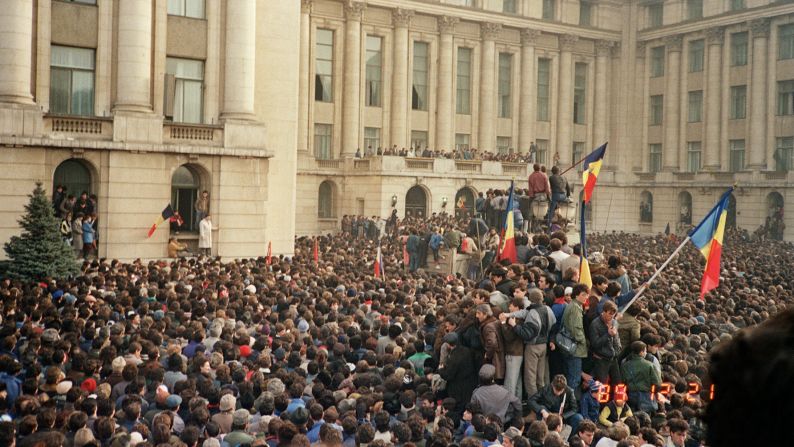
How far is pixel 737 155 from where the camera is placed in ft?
232

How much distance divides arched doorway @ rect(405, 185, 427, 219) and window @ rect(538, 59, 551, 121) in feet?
56.4

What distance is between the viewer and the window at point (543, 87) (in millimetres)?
74688

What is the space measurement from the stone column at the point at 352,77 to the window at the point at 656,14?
2794 cm

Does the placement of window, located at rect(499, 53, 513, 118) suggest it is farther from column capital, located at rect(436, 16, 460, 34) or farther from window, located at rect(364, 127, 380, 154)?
window, located at rect(364, 127, 380, 154)

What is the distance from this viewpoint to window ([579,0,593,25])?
7669 cm

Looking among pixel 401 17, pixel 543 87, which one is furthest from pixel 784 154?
pixel 401 17

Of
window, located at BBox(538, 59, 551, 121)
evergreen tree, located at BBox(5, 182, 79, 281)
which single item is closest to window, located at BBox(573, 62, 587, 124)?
window, located at BBox(538, 59, 551, 121)

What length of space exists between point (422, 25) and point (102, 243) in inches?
1624

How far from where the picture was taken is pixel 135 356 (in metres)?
13.8

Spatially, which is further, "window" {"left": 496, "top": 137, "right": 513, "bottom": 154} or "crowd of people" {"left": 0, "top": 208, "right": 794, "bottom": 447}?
"window" {"left": 496, "top": 137, "right": 513, "bottom": 154}

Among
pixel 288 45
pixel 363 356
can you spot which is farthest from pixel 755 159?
pixel 363 356

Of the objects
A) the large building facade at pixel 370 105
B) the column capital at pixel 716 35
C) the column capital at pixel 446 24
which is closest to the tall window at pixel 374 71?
the large building facade at pixel 370 105

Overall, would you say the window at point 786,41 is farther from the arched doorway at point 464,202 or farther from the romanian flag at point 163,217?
the romanian flag at point 163,217

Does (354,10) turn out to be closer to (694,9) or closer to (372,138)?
(372,138)
